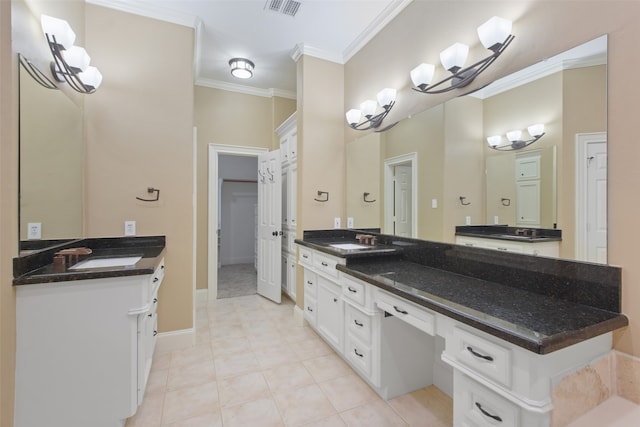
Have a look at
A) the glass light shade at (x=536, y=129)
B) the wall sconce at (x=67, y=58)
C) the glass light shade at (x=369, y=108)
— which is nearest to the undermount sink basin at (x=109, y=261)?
the wall sconce at (x=67, y=58)

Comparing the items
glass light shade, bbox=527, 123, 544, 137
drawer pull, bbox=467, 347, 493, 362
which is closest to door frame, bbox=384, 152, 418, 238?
glass light shade, bbox=527, 123, 544, 137

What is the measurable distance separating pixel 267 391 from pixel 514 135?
232cm

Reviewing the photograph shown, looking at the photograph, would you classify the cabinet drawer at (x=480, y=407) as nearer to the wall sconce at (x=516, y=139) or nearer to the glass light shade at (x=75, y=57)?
the wall sconce at (x=516, y=139)

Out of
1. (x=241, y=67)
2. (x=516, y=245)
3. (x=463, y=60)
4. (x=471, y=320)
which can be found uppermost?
(x=241, y=67)

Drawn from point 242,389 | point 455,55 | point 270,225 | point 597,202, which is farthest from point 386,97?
point 242,389

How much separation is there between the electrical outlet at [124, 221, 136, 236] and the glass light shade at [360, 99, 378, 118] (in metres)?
2.40

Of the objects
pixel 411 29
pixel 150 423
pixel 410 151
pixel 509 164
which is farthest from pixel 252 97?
pixel 150 423

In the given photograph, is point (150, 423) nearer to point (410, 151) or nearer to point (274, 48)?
point (410, 151)

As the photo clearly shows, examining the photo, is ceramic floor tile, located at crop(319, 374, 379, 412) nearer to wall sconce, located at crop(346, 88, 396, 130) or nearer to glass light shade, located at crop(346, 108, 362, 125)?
wall sconce, located at crop(346, 88, 396, 130)

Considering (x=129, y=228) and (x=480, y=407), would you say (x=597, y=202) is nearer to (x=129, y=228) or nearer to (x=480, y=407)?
(x=480, y=407)

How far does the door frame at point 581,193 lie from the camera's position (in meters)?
1.26

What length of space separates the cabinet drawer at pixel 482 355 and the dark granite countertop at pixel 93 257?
166 centimetres

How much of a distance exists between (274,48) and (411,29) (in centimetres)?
155

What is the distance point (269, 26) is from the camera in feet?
9.10
